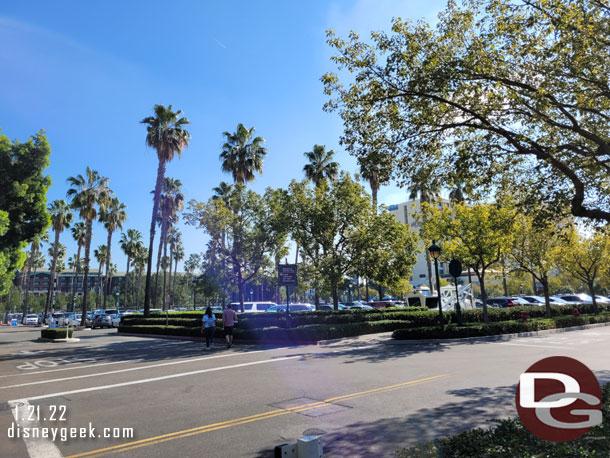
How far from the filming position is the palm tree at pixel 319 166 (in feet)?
117

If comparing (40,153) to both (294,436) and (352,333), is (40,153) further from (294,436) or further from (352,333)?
(294,436)

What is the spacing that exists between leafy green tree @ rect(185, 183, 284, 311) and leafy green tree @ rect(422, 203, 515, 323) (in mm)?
10814

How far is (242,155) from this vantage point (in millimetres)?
33594

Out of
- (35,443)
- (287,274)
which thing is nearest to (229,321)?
(287,274)

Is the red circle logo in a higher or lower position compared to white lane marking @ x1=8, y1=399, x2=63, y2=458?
higher

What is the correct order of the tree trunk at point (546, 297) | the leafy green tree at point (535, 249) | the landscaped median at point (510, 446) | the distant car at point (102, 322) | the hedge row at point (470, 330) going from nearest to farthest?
the landscaped median at point (510, 446), the hedge row at point (470, 330), the leafy green tree at point (535, 249), the tree trunk at point (546, 297), the distant car at point (102, 322)

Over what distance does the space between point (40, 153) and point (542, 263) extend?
1154 inches

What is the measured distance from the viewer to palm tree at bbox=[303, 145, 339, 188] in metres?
35.8

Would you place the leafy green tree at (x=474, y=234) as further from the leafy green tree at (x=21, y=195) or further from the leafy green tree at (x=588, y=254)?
the leafy green tree at (x=21, y=195)

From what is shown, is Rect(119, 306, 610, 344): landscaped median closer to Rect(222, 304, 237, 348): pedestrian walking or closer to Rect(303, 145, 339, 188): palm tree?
Rect(222, 304, 237, 348): pedestrian walking

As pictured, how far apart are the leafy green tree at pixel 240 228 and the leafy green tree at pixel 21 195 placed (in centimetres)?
1077

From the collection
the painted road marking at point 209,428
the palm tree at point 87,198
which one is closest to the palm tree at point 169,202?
the palm tree at point 87,198

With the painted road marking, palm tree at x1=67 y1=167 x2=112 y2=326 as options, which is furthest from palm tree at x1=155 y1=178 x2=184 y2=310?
the painted road marking

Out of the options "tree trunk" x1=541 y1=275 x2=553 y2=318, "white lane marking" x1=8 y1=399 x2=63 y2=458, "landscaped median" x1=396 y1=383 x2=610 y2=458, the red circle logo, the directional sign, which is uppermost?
the directional sign
